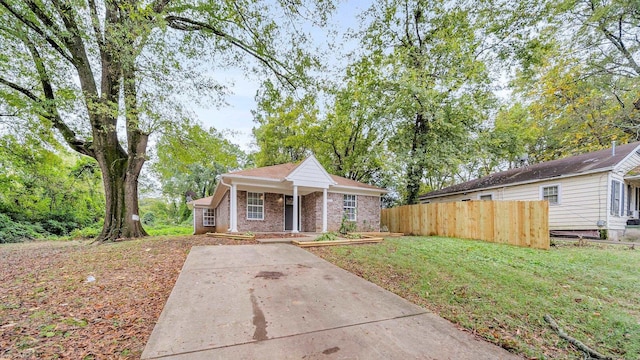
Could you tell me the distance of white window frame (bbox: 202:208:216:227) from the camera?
2038 cm

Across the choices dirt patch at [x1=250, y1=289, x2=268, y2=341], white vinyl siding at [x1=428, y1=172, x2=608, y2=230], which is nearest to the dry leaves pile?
dirt patch at [x1=250, y1=289, x2=268, y2=341]

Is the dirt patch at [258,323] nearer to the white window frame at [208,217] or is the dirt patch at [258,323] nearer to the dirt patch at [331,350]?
the dirt patch at [331,350]

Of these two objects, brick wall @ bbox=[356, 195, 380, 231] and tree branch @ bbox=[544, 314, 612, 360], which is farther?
brick wall @ bbox=[356, 195, 380, 231]

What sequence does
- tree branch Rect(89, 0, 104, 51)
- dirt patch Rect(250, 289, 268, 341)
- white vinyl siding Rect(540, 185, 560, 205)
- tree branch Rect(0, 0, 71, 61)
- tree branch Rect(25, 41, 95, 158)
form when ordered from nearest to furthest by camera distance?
dirt patch Rect(250, 289, 268, 341) < tree branch Rect(0, 0, 71, 61) < tree branch Rect(89, 0, 104, 51) < tree branch Rect(25, 41, 95, 158) < white vinyl siding Rect(540, 185, 560, 205)

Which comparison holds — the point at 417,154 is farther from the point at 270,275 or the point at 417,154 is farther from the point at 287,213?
the point at 270,275

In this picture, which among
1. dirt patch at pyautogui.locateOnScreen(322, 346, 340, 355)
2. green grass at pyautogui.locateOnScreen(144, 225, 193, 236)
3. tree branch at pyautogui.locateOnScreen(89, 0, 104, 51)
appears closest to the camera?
dirt patch at pyautogui.locateOnScreen(322, 346, 340, 355)

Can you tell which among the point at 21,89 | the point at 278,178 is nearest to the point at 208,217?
the point at 278,178

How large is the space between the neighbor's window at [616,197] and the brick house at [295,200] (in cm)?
886

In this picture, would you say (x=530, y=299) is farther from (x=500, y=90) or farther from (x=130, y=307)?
(x=500, y=90)

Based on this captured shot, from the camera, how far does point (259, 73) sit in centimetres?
938

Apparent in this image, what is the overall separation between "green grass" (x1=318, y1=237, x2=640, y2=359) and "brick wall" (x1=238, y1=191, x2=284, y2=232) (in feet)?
19.9

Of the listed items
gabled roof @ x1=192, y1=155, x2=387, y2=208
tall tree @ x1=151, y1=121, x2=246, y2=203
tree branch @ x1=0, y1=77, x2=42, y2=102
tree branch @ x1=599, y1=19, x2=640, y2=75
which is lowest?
gabled roof @ x1=192, y1=155, x2=387, y2=208

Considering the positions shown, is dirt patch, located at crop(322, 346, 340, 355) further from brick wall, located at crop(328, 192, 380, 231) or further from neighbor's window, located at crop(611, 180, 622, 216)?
neighbor's window, located at crop(611, 180, 622, 216)

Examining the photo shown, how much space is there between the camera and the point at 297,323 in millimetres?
2738
